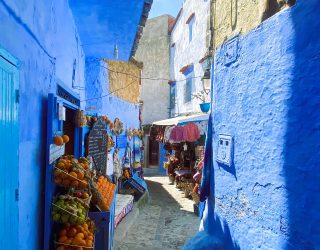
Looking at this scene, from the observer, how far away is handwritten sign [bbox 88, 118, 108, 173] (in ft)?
21.3

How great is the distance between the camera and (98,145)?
6.76 metres

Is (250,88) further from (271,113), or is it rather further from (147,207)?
(147,207)

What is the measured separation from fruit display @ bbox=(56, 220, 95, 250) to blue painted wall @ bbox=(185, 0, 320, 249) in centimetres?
164

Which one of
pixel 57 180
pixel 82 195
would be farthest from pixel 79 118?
pixel 57 180

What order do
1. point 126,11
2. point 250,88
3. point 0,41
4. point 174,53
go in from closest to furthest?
point 0,41 → point 250,88 → point 126,11 → point 174,53

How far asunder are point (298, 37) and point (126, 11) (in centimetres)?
328

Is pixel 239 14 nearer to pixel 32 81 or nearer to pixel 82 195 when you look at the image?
pixel 32 81

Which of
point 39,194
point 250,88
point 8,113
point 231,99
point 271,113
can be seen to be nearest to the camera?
point 8,113

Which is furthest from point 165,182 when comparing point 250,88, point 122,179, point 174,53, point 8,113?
point 8,113

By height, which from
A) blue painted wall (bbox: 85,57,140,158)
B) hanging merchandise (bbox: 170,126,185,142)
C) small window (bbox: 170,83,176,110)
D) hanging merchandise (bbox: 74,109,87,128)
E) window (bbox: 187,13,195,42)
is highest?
window (bbox: 187,13,195,42)

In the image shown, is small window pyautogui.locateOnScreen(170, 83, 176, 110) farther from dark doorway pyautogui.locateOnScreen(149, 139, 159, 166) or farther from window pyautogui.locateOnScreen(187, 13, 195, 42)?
window pyautogui.locateOnScreen(187, 13, 195, 42)

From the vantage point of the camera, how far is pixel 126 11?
17.1ft

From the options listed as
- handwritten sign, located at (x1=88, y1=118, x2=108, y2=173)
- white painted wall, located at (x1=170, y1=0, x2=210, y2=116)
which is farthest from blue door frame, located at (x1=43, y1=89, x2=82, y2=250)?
white painted wall, located at (x1=170, y1=0, x2=210, y2=116)

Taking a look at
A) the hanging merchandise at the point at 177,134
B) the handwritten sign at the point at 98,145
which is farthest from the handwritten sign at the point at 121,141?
the handwritten sign at the point at 98,145
